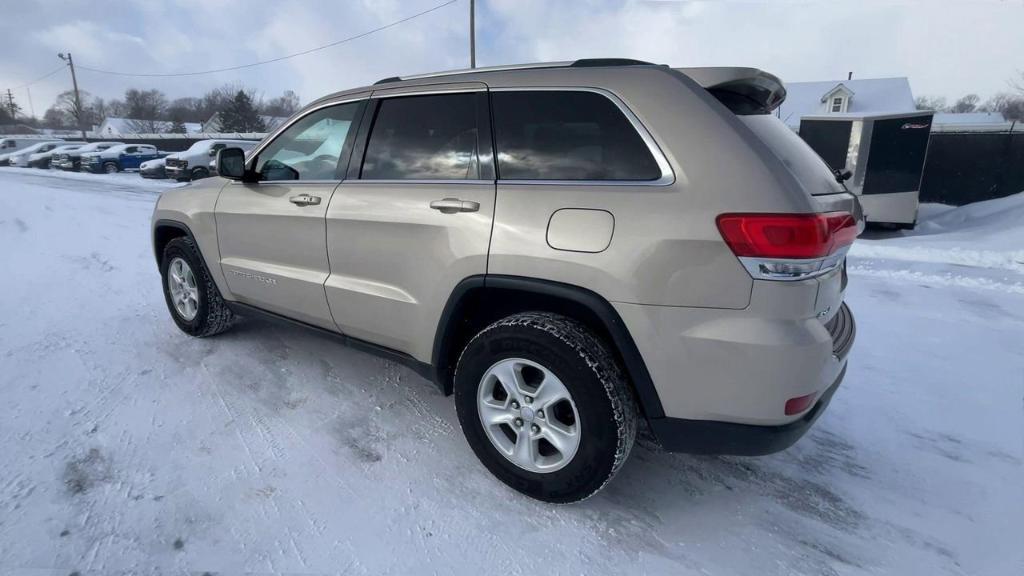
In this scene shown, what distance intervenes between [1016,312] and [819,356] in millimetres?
4718

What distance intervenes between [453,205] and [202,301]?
247 centimetres

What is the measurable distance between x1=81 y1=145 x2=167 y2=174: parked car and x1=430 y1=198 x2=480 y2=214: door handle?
1073 inches

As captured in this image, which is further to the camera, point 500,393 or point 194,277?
point 194,277

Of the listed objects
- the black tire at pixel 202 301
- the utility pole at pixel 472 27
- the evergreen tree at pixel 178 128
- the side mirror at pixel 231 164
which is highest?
the utility pole at pixel 472 27

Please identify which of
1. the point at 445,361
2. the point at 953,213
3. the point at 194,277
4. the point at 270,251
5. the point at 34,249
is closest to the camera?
the point at 445,361

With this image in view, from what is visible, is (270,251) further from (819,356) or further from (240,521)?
(819,356)

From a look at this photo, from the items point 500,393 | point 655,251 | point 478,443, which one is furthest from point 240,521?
point 655,251

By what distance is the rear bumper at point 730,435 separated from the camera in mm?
1936

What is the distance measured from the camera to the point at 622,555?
2.05 m

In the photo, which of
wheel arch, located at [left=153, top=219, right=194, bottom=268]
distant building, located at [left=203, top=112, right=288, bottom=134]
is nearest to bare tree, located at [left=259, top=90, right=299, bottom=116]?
distant building, located at [left=203, top=112, right=288, bottom=134]

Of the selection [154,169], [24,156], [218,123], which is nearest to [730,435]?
[154,169]

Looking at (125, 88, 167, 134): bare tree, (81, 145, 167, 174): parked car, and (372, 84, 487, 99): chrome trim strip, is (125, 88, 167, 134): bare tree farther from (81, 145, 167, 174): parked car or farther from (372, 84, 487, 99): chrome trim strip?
(372, 84, 487, 99): chrome trim strip

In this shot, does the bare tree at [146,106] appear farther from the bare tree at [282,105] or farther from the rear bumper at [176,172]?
the rear bumper at [176,172]

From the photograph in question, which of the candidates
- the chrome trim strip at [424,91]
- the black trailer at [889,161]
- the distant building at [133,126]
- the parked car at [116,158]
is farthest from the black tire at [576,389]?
the distant building at [133,126]
